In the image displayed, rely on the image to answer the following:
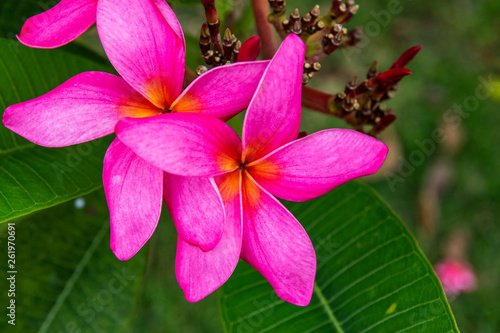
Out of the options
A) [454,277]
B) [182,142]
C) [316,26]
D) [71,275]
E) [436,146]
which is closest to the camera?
[182,142]

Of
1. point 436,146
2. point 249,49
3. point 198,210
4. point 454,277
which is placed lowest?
point 454,277

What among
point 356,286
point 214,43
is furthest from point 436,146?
point 214,43

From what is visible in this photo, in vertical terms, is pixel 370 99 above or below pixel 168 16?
below

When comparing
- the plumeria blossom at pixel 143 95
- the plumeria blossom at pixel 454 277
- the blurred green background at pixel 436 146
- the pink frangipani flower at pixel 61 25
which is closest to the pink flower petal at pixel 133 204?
the plumeria blossom at pixel 143 95

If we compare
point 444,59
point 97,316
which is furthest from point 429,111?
point 97,316

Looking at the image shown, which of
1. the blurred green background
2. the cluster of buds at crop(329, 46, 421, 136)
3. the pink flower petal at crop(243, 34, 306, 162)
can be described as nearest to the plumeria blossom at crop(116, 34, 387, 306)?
the pink flower petal at crop(243, 34, 306, 162)

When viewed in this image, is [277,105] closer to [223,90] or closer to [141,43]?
[223,90]
